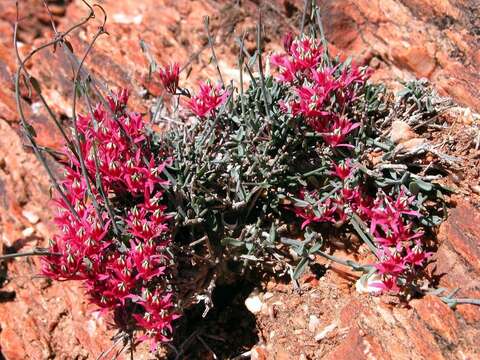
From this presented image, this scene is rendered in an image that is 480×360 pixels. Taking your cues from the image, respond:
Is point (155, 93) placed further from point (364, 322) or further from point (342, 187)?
point (364, 322)

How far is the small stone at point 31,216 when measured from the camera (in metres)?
4.23

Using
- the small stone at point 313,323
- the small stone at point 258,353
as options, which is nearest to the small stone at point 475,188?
the small stone at point 313,323

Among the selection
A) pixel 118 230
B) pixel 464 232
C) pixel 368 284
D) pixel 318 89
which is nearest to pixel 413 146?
pixel 464 232

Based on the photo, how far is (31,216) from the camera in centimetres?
424

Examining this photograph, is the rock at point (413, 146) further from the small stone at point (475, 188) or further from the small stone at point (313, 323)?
the small stone at point (313, 323)

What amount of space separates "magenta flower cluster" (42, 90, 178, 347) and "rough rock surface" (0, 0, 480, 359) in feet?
2.50

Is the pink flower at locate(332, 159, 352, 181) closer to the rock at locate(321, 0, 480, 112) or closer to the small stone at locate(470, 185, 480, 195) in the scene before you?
the small stone at locate(470, 185, 480, 195)

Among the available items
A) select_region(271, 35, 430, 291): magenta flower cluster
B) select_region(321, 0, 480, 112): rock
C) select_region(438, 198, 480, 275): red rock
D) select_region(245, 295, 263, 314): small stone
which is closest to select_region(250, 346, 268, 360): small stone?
select_region(245, 295, 263, 314): small stone

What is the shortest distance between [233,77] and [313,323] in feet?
7.43

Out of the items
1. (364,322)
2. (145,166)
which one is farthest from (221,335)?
(145,166)

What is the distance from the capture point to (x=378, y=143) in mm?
3215

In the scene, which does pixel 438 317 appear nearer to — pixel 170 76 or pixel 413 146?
pixel 413 146

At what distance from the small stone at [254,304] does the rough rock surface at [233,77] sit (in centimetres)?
6

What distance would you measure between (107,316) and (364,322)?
1.77 meters
